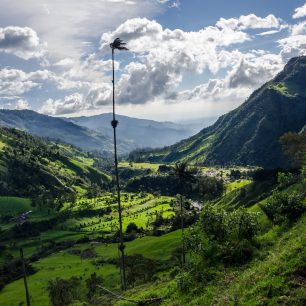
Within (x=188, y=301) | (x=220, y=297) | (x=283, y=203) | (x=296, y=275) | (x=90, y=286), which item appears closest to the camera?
(x=296, y=275)

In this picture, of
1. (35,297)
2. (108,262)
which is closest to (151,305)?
(35,297)

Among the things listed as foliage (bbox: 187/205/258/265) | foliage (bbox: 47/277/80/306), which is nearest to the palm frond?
foliage (bbox: 187/205/258/265)

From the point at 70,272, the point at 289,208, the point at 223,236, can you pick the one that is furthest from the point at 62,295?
the point at 289,208

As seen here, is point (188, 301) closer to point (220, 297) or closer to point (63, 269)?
point (220, 297)

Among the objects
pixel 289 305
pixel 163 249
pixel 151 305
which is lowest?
pixel 163 249

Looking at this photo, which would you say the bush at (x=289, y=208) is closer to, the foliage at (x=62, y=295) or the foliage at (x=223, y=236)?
the foliage at (x=223, y=236)

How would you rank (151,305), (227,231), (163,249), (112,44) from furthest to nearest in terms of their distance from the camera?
(163,249) < (112,44) < (227,231) < (151,305)

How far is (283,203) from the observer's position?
49.9m

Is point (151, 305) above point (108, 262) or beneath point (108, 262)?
above

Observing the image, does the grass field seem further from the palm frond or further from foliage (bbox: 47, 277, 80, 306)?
the palm frond

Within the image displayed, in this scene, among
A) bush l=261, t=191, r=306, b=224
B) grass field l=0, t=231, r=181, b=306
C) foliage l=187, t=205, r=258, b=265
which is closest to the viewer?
foliage l=187, t=205, r=258, b=265

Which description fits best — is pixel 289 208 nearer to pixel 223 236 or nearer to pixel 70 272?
pixel 223 236

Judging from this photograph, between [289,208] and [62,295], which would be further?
[62,295]

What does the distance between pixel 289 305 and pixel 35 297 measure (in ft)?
431
